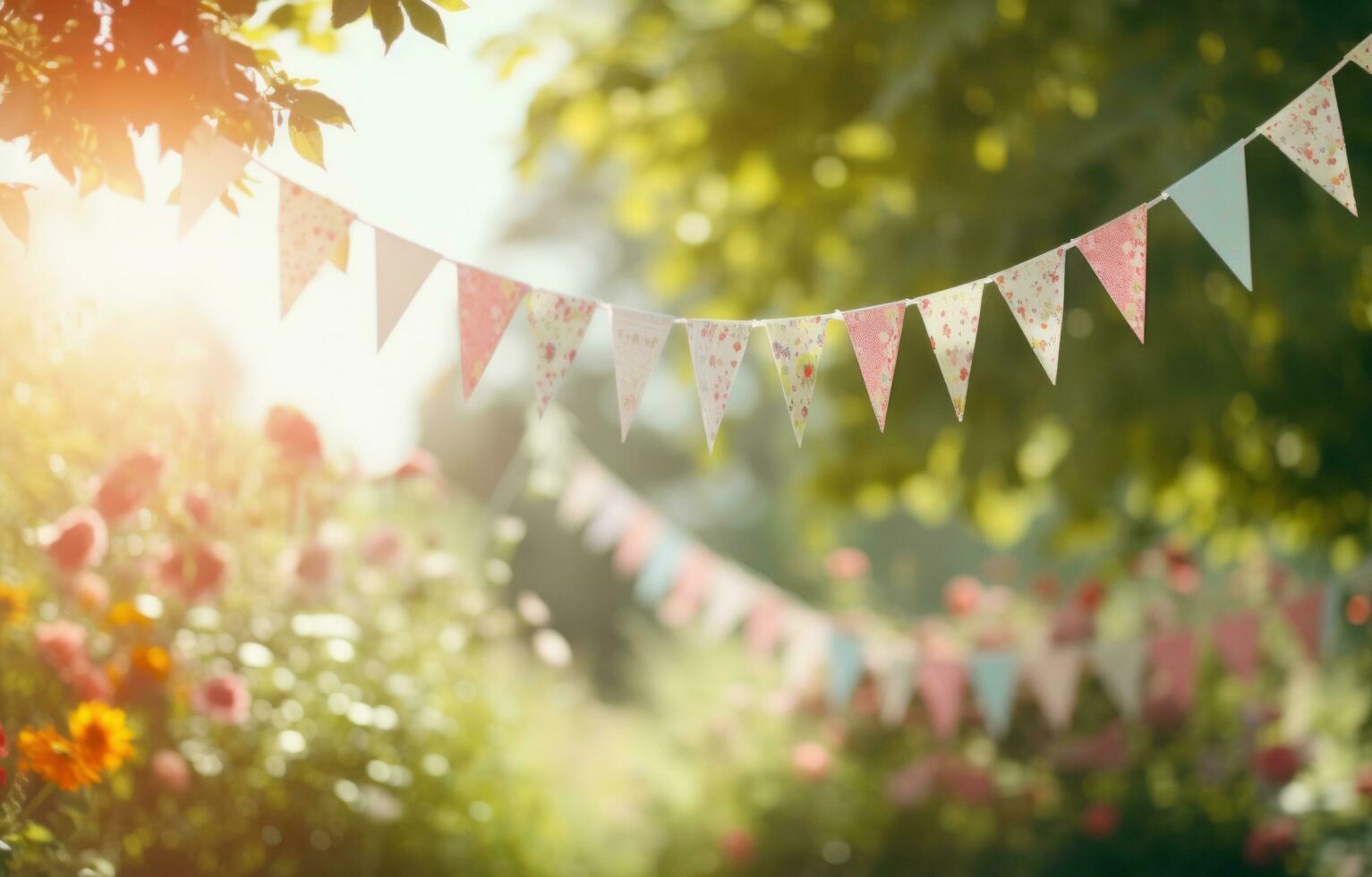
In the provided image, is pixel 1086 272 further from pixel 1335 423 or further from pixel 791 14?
pixel 791 14

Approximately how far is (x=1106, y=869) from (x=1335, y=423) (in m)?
1.69

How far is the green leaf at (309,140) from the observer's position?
1.89 m

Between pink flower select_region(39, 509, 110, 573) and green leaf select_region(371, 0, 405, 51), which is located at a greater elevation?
green leaf select_region(371, 0, 405, 51)

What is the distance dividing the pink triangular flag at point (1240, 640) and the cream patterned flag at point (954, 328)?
7.43 ft

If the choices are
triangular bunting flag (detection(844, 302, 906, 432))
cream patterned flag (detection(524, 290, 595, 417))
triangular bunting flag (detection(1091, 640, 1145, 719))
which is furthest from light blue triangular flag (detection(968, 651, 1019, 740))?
cream patterned flag (detection(524, 290, 595, 417))

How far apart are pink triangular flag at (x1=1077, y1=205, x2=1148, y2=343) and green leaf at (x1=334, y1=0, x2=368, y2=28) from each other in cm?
122

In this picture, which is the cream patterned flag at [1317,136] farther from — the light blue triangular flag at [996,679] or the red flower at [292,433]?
the light blue triangular flag at [996,679]

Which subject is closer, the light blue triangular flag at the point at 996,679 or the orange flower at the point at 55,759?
the orange flower at the point at 55,759

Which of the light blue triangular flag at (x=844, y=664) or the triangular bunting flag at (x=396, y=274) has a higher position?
the light blue triangular flag at (x=844, y=664)

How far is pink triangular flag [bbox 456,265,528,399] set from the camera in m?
2.10

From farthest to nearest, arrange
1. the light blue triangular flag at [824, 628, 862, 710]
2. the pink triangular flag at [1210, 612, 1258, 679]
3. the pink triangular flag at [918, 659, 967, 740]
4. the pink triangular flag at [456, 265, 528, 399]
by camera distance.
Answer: the light blue triangular flag at [824, 628, 862, 710]
the pink triangular flag at [918, 659, 967, 740]
the pink triangular flag at [1210, 612, 1258, 679]
the pink triangular flag at [456, 265, 528, 399]

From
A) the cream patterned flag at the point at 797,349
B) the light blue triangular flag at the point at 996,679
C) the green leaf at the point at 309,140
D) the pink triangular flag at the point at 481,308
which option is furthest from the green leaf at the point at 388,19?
the light blue triangular flag at the point at 996,679

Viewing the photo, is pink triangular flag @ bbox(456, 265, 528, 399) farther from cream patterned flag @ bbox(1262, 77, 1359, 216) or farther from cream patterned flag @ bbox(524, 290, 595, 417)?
cream patterned flag @ bbox(1262, 77, 1359, 216)

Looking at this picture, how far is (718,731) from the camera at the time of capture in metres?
4.46
